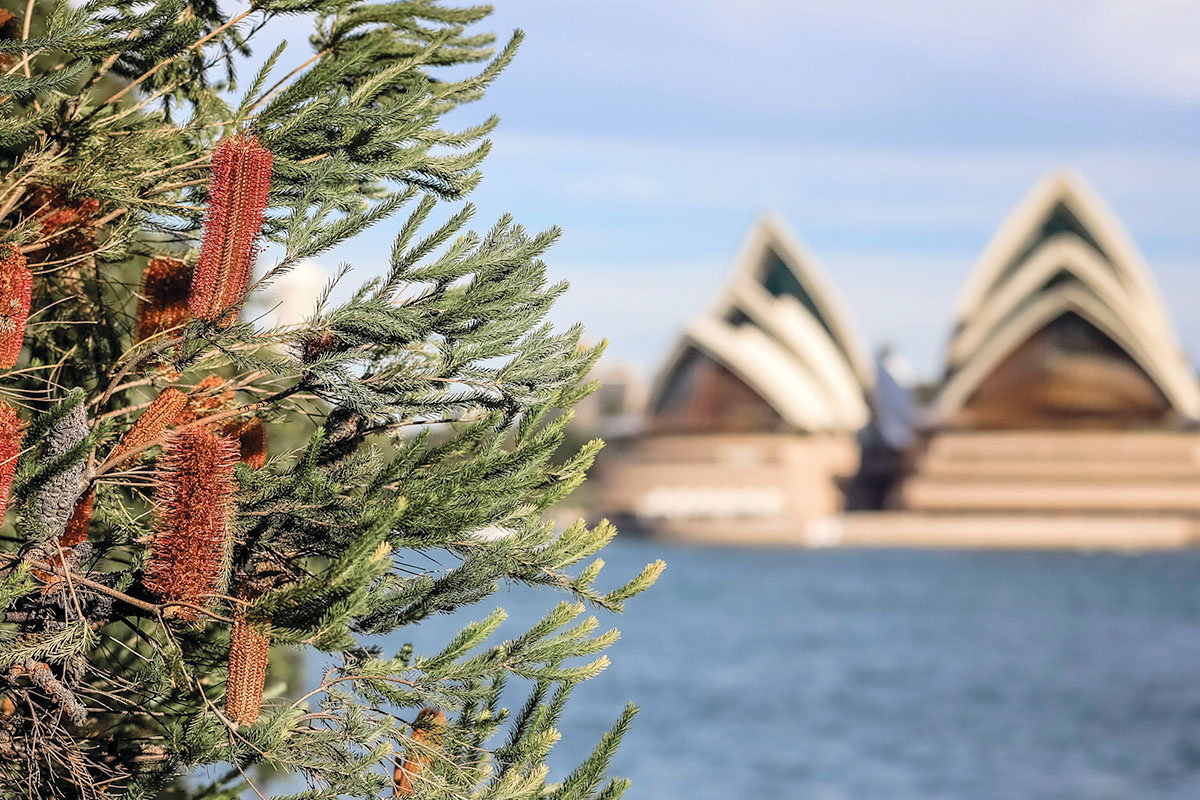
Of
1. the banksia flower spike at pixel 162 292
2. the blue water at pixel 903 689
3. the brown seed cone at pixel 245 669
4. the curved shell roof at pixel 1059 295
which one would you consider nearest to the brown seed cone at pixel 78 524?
the brown seed cone at pixel 245 669

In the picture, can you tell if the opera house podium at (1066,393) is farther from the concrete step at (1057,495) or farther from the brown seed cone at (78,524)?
the brown seed cone at (78,524)

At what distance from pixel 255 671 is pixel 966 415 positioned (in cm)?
5260

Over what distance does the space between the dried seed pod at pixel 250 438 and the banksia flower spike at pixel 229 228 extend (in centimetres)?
50

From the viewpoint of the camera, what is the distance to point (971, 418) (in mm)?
53438

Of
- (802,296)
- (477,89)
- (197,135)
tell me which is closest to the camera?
(197,135)

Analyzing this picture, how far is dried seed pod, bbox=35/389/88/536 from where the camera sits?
120 inches

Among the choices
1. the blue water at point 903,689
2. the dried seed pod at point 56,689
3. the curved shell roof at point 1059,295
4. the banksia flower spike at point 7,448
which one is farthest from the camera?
the curved shell roof at point 1059,295

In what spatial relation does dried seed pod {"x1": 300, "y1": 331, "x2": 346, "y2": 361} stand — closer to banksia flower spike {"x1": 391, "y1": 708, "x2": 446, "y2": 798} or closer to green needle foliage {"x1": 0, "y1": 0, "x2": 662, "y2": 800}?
green needle foliage {"x1": 0, "y1": 0, "x2": 662, "y2": 800}

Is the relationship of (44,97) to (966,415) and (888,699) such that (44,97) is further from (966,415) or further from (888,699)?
(966,415)

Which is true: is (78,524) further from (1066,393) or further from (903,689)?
(1066,393)

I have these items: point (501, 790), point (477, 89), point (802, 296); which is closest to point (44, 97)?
point (477, 89)

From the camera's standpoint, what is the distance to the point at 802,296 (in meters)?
Answer: 60.4

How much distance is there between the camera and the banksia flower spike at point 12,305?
3.19m

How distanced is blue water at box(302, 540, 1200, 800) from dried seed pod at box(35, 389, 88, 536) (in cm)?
1553
